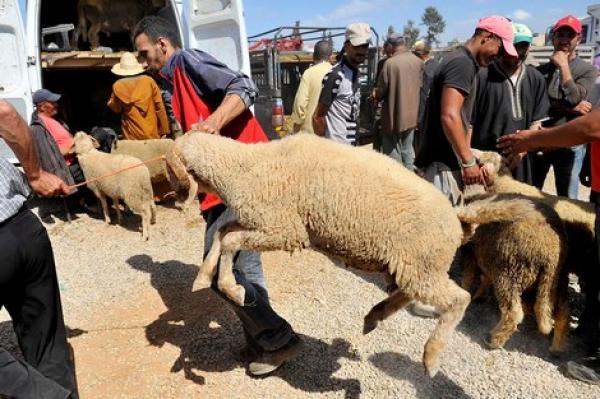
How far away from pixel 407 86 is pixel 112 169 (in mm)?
3855

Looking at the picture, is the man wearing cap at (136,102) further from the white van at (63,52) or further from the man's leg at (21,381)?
the man's leg at (21,381)

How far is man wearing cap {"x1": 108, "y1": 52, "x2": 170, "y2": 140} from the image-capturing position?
661 centimetres

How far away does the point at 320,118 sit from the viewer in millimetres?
5156

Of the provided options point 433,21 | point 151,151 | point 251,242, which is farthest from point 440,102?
point 433,21

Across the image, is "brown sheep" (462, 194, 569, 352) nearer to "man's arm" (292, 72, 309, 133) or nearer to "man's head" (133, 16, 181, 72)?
"man's head" (133, 16, 181, 72)

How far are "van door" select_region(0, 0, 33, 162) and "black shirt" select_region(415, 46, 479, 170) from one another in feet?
15.5

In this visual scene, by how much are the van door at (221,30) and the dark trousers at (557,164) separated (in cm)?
322

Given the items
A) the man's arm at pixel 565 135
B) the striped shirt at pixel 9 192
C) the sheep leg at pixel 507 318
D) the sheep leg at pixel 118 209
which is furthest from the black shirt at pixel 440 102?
the sheep leg at pixel 118 209

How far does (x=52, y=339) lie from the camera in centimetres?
260

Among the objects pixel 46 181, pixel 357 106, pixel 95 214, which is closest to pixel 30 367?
pixel 46 181

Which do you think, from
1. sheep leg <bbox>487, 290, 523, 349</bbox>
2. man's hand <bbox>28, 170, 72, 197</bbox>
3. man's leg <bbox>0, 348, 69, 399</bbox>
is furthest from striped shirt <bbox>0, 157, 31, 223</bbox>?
sheep leg <bbox>487, 290, 523, 349</bbox>

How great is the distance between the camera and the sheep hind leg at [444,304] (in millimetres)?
2213

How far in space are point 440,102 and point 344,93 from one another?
1748 millimetres

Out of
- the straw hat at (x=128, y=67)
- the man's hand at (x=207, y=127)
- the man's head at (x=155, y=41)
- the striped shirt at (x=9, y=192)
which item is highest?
the man's head at (x=155, y=41)
